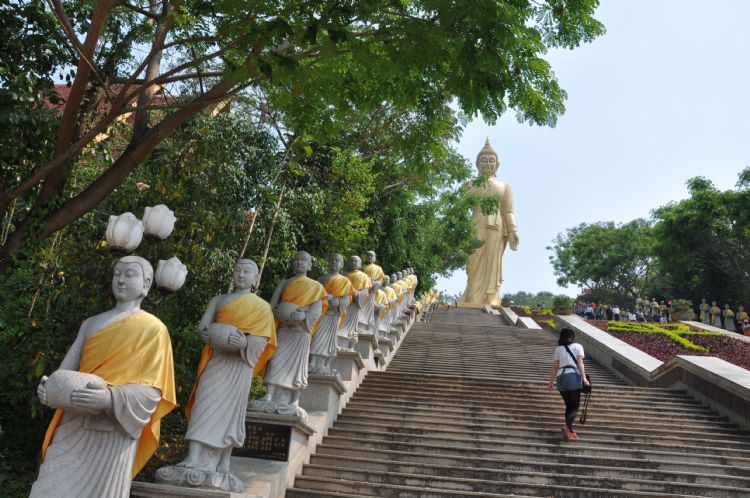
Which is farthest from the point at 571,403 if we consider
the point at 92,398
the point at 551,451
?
the point at 92,398

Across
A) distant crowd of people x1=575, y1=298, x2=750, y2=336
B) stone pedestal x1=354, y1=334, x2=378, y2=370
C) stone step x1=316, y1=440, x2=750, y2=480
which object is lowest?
stone step x1=316, y1=440, x2=750, y2=480

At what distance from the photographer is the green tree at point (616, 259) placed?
4200cm

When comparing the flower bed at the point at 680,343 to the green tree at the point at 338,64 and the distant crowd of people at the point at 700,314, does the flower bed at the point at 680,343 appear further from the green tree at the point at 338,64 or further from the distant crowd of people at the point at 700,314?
the green tree at the point at 338,64

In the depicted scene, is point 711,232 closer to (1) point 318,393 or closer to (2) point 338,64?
(1) point 318,393

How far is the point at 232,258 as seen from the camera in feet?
28.5

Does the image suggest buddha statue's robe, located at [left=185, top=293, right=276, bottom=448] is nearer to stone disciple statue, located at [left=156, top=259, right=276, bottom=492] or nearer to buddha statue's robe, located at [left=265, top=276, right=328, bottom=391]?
stone disciple statue, located at [left=156, top=259, right=276, bottom=492]

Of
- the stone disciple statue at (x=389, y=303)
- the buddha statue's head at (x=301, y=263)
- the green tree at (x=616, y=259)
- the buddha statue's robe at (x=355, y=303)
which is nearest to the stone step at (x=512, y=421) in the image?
the buddha statue's robe at (x=355, y=303)

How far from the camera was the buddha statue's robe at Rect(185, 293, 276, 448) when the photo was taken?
4.68 meters

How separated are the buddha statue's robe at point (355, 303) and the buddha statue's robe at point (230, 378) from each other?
4.08 m

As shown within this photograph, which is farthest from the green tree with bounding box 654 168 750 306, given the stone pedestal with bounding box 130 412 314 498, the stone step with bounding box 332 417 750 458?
the stone pedestal with bounding box 130 412 314 498

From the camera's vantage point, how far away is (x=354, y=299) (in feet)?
29.8

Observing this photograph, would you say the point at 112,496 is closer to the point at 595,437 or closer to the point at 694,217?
the point at 595,437

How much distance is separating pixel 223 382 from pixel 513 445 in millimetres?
3811

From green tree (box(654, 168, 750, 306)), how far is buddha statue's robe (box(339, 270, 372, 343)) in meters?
22.9
